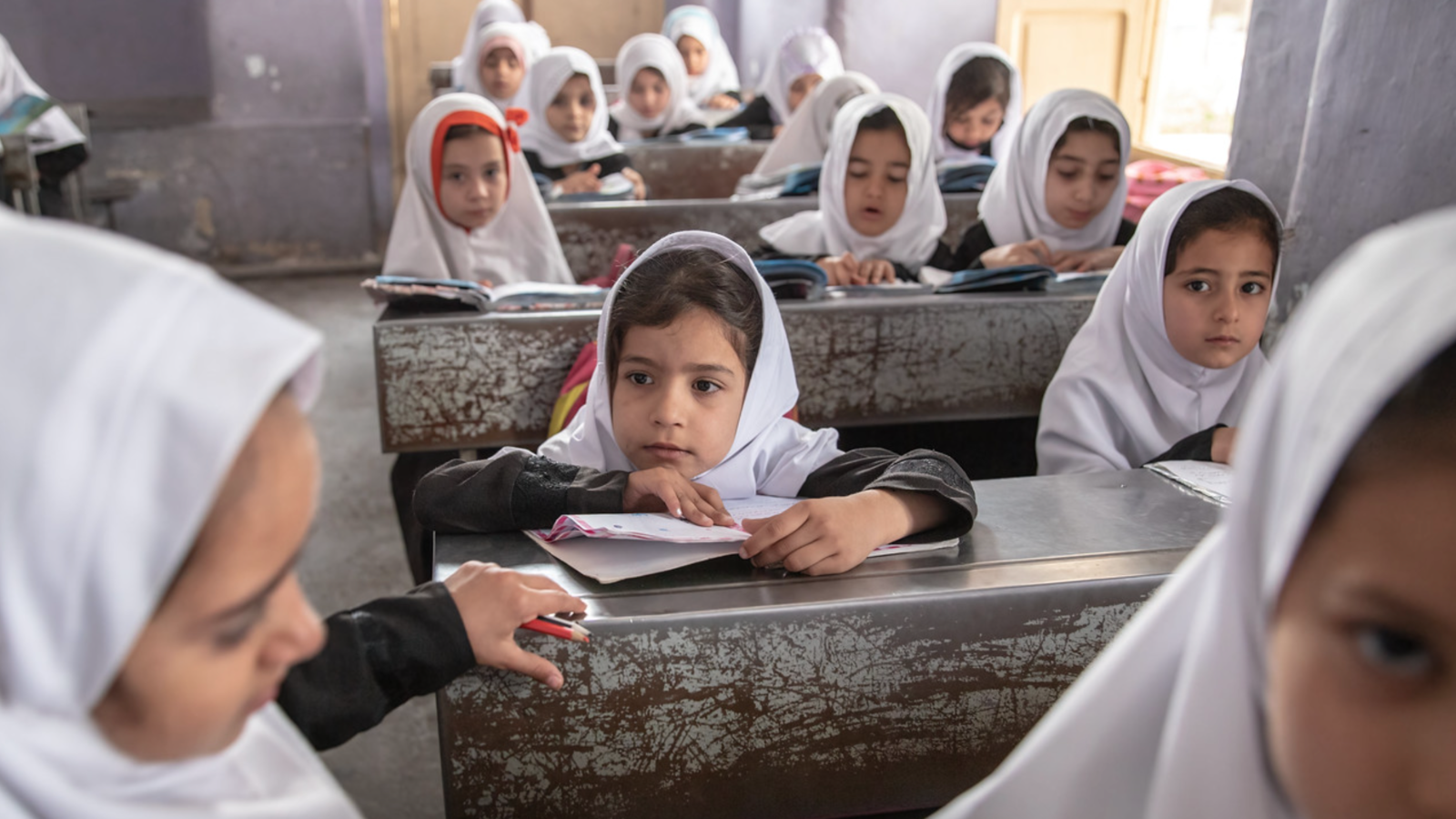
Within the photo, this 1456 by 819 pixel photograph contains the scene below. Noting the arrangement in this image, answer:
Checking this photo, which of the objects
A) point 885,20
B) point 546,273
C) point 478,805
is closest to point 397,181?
point 885,20

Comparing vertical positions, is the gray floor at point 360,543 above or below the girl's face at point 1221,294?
below

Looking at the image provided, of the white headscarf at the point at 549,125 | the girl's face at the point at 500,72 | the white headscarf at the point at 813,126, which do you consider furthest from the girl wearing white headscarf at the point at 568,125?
the girl's face at the point at 500,72

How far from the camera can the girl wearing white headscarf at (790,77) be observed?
5.94 metres

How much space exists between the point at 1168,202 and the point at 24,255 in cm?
168

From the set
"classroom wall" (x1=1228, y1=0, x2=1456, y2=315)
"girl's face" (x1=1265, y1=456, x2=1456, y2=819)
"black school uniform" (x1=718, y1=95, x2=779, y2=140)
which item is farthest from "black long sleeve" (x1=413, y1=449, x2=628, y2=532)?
"black school uniform" (x1=718, y1=95, x2=779, y2=140)

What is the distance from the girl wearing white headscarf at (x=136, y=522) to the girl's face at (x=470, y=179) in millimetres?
2455

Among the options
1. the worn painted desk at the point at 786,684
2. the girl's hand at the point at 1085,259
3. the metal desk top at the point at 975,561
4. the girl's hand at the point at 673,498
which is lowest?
the worn painted desk at the point at 786,684

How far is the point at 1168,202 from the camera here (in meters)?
1.80

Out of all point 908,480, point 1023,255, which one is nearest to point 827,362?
point 1023,255

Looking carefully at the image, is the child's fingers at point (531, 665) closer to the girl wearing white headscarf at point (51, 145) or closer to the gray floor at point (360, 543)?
the gray floor at point (360, 543)

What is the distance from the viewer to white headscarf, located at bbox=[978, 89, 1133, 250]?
9.64ft

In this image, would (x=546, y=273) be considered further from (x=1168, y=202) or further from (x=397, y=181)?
(x=397, y=181)

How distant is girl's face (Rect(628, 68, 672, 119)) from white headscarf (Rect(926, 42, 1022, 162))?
202 cm

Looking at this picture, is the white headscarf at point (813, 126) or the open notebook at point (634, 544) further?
the white headscarf at point (813, 126)
